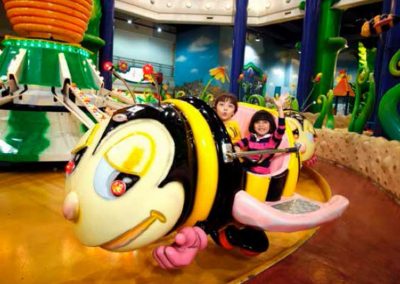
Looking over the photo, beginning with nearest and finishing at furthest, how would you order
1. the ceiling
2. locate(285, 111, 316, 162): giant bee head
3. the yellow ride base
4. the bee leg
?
1. the yellow ride base
2. the bee leg
3. locate(285, 111, 316, 162): giant bee head
4. the ceiling

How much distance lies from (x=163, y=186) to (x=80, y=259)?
747mm

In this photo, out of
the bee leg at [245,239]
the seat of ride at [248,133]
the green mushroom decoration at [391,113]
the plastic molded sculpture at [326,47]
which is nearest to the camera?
the bee leg at [245,239]

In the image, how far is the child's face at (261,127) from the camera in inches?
70.6

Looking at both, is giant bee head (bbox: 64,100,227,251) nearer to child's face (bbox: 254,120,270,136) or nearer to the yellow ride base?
the yellow ride base

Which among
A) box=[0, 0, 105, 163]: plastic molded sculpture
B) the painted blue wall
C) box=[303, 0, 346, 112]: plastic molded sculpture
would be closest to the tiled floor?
box=[0, 0, 105, 163]: plastic molded sculpture

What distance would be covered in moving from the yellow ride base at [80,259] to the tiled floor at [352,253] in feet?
0.27

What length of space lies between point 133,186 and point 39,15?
2.91 metres

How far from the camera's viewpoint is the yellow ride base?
140 cm

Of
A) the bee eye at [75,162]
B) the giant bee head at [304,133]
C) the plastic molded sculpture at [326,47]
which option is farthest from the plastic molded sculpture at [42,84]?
the plastic molded sculpture at [326,47]

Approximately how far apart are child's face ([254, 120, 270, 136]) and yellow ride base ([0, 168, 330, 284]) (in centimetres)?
63

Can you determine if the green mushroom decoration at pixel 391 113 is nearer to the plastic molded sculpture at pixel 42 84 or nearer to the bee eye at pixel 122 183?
the plastic molded sculpture at pixel 42 84

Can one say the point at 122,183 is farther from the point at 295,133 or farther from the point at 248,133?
the point at 295,133

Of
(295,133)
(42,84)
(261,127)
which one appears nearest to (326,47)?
(295,133)

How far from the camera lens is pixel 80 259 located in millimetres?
1553
